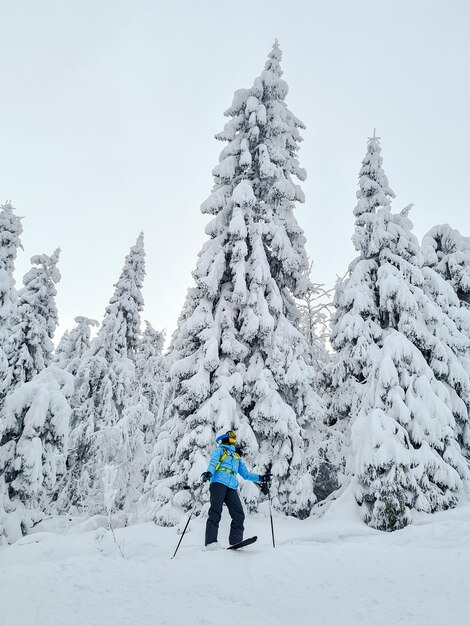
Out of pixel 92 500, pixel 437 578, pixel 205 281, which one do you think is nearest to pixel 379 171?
pixel 205 281

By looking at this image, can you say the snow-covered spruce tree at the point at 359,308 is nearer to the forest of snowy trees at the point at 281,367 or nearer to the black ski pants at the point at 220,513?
the forest of snowy trees at the point at 281,367

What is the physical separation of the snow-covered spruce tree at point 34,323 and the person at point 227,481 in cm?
1347

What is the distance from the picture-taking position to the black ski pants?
732 centimetres

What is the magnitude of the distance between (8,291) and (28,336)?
7.01ft

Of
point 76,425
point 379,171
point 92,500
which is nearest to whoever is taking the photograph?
point 379,171

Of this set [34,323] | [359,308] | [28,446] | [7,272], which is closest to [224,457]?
[359,308]

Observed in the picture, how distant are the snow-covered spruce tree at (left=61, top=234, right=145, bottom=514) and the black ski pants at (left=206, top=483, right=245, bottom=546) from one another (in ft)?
42.2

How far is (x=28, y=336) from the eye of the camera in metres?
18.5

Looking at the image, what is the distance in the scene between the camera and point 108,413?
22500 millimetres

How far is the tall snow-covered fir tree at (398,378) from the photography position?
11.0 m

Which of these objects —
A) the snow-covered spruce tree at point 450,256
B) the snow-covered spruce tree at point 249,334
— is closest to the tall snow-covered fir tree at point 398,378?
the snow-covered spruce tree at point 249,334

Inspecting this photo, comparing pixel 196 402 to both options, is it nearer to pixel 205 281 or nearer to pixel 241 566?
pixel 205 281

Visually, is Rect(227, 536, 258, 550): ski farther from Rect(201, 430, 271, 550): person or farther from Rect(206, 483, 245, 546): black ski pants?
Rect(201, 430, 271, 550): person

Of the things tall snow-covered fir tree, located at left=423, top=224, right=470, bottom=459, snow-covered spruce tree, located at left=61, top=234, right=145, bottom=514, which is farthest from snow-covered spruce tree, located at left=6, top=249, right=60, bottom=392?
tall snow-covered fir tree, located at left=423, top=224, right=470, bottom=459
